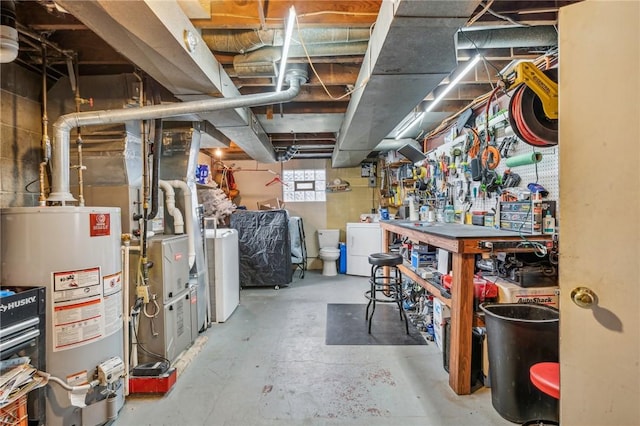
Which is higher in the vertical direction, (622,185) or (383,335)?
(622,185)

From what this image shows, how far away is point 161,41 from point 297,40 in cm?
82

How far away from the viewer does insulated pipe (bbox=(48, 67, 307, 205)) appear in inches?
74.7

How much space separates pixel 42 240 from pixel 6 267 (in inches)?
9.1

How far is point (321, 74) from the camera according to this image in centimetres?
253

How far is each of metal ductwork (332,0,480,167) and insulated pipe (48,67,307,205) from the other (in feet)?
1.91

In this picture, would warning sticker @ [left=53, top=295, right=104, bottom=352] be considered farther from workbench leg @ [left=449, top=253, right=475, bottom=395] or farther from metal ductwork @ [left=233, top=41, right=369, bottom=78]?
workbench leg @ [left=449, top=253, right=475, bottom=395]

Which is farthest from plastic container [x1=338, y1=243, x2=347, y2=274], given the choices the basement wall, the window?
the basement wall

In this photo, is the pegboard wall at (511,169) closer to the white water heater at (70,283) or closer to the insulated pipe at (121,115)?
the insulated pipe at (121,115)

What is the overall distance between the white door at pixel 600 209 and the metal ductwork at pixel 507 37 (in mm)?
1100

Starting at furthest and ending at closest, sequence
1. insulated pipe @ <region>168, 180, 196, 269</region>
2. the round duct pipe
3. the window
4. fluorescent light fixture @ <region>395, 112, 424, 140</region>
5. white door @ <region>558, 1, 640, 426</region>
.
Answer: the window, fluorescent light fixture @ <region>395, 112, 424, 140</region>, insulated pipe @ <region>168, 180, 196, 269</region>, the round duct pipe, white door @ <region>558, 1, 640, 426</region>

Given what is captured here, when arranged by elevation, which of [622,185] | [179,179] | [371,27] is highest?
[371,27]

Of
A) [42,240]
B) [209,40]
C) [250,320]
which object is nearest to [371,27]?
[209,40]

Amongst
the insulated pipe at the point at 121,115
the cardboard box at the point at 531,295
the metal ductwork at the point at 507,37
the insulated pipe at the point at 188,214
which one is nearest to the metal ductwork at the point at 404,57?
the metal ductwork at the point at 507,37

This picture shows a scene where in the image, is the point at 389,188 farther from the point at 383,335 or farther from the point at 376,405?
the point at 376,405
